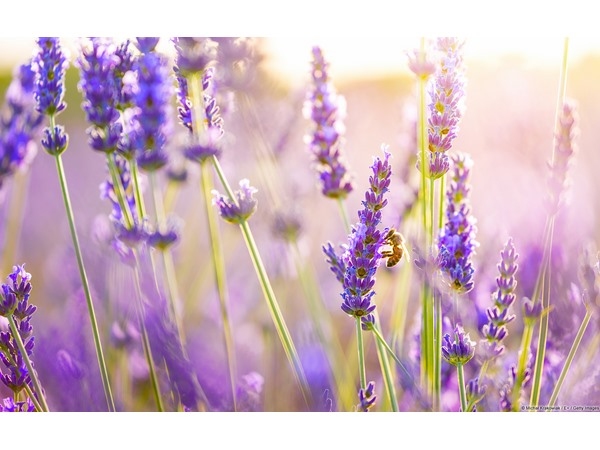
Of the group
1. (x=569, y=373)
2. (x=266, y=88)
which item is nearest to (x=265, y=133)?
(x=266, y=88)

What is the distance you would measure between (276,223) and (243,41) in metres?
0.47

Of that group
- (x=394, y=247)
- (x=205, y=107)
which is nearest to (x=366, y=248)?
(x=394, y=247)

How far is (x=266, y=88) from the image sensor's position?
162cm

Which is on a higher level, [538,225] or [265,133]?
[265,133]

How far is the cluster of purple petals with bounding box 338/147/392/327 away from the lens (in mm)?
1340

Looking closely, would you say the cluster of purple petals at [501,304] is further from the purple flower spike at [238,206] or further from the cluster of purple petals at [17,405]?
the cluster of purple petals at [17,405]

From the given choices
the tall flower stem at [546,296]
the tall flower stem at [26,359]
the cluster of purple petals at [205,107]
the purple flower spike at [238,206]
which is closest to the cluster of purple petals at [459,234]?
the tall flower stem at [546,296]

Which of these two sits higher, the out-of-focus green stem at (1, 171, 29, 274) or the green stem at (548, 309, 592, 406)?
the out-of-focus green stem at (1, 171, 29, 274)

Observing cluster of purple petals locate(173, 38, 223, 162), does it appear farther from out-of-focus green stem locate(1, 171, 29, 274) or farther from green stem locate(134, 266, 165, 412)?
out-of-focus green stem locate(1, 171, 29, 274)

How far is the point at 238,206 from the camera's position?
1423 mm

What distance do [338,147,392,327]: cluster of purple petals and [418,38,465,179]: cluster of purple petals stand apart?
11cm

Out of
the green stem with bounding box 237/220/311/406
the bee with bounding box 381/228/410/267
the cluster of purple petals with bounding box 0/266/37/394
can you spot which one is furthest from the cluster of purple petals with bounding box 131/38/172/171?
the bee with bounding box 381/228/410/267

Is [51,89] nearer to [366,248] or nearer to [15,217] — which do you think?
[15,217]
